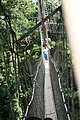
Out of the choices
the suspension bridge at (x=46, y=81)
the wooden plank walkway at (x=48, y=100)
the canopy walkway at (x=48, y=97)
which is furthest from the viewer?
the wooden plank walkway at (x=48, y=100)

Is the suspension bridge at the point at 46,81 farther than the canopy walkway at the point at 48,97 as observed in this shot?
No

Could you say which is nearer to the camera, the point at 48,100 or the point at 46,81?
the point at 48,100

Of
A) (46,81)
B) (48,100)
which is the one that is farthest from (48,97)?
(46,81)

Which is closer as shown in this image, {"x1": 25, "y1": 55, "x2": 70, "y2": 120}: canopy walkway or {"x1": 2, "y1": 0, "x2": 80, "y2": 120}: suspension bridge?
{"x1": 2, "y1": 0, "x2": 80, "y2": 120}: suspension bridge

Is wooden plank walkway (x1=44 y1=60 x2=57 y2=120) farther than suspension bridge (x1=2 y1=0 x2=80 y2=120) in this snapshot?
Yes

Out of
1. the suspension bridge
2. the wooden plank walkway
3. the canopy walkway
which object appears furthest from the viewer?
the wooden plank walkway

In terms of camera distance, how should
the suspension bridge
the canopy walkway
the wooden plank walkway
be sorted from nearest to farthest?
1. the suspension bridge
2. the canopy walkway
3. the wooden plank walkway

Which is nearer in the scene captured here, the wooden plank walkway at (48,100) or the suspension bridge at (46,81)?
the suspension bridge at (46,81)

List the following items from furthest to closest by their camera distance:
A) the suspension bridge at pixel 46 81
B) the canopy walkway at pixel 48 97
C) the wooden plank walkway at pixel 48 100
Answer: the wooden plank walkway at pixel 48 100 → the canopy walkway at pixel 48 97 → the suspension bridge at pixel 46 81

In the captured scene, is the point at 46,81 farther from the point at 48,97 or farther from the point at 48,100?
the point at 48,100

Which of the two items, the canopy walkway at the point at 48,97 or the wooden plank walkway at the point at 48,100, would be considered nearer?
the canopy walkway at the point at 48,97

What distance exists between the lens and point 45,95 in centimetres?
822

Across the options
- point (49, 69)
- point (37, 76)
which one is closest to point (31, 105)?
point (37, 76)

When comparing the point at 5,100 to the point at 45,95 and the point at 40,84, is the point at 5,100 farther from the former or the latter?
the point at 40,84
